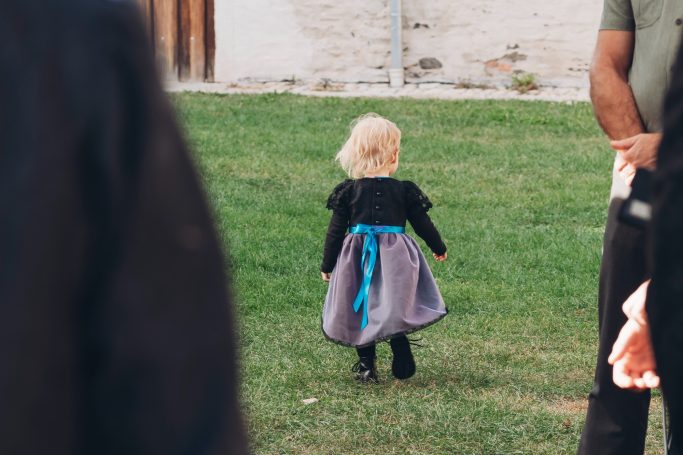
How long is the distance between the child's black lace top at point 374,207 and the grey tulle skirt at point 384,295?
0.20 feet

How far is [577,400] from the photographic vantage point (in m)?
5.41

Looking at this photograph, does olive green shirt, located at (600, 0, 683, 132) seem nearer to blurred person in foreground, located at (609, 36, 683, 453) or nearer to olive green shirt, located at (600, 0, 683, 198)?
olive green shirt, located at (600, 0, 683, 198)

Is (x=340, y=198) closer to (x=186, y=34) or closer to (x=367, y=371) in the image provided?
(x=367, y=371)

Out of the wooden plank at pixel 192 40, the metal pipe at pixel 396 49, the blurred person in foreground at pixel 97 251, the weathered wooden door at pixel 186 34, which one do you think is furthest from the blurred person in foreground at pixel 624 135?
the wooden plank at pixel 192 40

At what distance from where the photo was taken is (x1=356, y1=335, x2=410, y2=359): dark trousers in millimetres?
5609

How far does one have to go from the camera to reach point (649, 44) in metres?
3.89

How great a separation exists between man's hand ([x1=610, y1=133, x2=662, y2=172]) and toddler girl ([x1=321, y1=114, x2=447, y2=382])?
1809 millimetres

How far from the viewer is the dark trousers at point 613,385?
390 centimetres

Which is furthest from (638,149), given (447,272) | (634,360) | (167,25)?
(167,25)

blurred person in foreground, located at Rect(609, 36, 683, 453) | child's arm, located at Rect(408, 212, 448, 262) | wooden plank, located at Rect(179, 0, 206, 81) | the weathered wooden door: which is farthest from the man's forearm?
wooden plank, located at Rect(179, 0, 206, 81)

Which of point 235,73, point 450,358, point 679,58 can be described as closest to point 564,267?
point 450,358

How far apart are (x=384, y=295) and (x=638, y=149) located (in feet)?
6.53

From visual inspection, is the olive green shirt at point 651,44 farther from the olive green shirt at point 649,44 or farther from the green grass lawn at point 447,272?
the green grass lawn at point 447,272

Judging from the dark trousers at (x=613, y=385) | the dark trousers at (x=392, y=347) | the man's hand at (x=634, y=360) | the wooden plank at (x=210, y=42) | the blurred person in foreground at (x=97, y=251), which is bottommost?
the dark trousers at (x=392, y=347)
